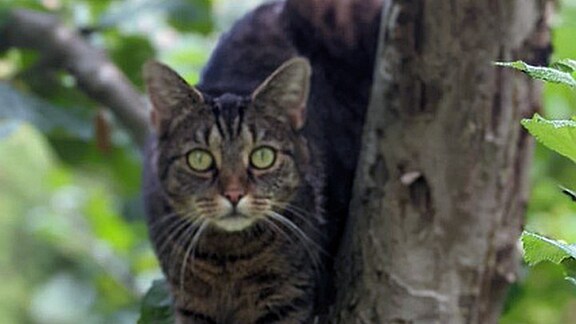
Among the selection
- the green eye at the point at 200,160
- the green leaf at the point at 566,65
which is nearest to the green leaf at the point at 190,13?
the green eye at the point at 200,160

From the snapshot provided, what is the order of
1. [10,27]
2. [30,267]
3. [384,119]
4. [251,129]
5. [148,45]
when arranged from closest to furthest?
1. [384,119]
2. [251,129]
3. [10,27]
4. [148,45]
5. [30,267]

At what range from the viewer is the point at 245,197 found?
1.34 metres

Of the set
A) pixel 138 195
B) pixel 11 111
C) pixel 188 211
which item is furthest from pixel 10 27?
pixel 188 211

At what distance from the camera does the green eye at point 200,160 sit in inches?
54.1

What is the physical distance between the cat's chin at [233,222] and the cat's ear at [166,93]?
15cm

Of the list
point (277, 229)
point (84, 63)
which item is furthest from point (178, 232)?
point (84, 63)

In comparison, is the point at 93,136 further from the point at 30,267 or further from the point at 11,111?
the point at 30,267

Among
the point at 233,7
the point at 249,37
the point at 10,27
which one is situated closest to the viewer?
the point at 249,37

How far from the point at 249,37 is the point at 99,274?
62 cm

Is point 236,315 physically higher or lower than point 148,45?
lower

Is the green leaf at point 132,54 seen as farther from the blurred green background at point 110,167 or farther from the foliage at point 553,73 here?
the foliage at point 553,73

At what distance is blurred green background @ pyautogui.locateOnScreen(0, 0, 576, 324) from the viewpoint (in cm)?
171

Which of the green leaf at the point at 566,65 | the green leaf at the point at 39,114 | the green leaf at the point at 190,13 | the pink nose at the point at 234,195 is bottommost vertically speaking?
the green leaf at the point at 566,65

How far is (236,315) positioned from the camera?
1.40m
